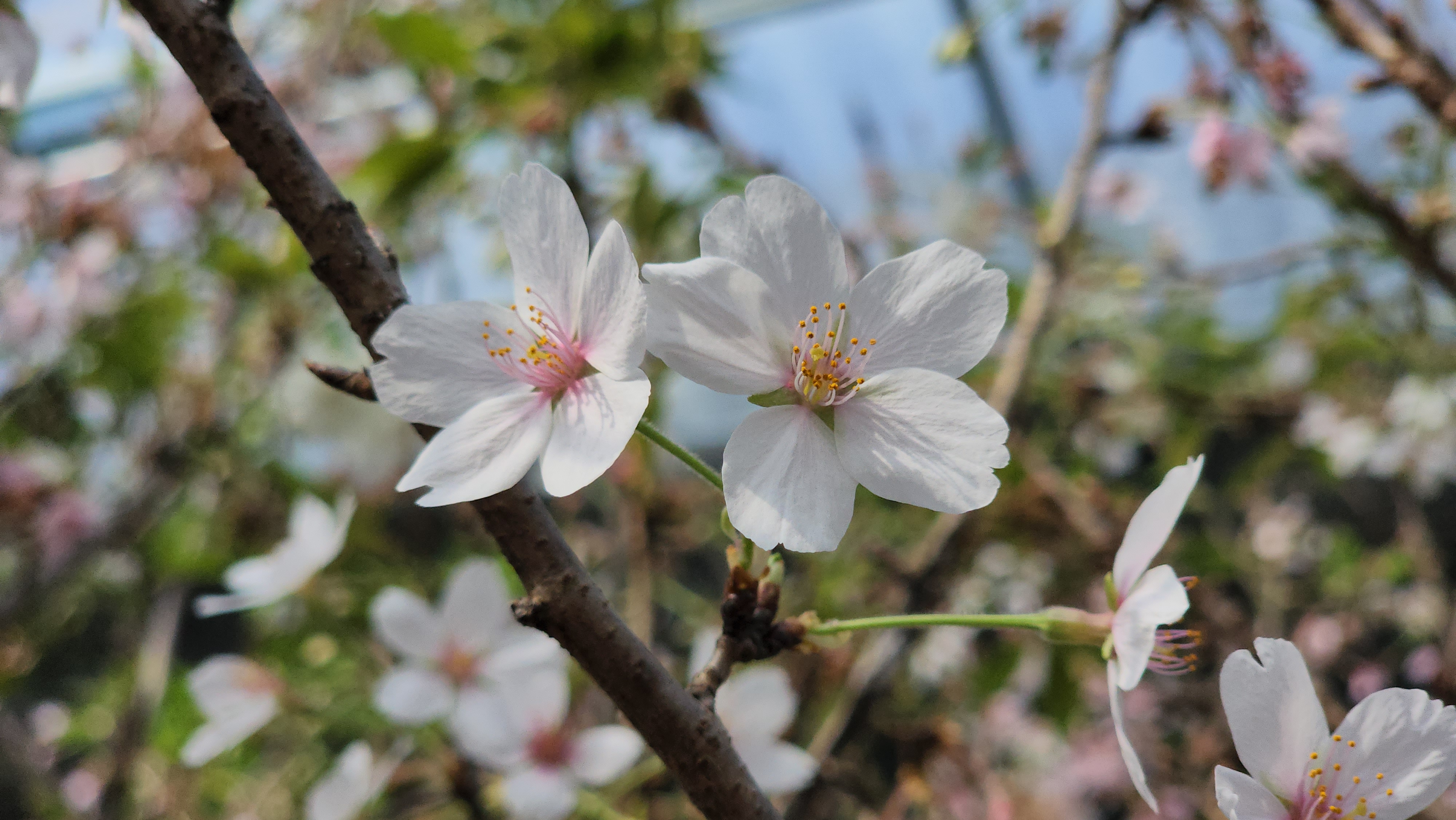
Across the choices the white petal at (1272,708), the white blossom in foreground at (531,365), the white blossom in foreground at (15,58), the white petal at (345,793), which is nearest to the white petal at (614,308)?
the white blossom in foreground at (531,365)

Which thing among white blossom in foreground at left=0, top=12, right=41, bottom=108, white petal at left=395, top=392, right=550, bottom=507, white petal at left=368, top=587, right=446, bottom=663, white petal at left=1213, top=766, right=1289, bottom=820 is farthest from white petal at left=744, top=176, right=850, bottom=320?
white petal at left=368, top=587, right=446, bottom=663

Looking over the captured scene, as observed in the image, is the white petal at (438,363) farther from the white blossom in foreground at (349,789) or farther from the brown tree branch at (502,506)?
the white blossom in foreground at (349,789)

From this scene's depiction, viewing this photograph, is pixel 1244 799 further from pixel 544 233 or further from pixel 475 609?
pixel 475 609

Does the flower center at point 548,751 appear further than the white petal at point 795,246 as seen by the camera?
Yes

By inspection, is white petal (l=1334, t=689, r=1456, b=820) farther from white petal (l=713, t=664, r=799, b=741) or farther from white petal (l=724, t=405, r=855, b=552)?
white petal (l=713, t=664, r=799, b=741)

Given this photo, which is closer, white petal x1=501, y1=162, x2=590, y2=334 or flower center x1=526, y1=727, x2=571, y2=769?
white petal x1=501, y1=162, x2=590, y2=334

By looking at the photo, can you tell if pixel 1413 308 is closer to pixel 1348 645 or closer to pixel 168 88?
pixel 1348 645

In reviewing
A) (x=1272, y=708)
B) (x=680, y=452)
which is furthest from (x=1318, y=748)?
(x=680, y=452)

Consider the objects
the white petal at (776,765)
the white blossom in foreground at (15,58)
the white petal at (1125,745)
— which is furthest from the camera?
the white petal at (776,765)
